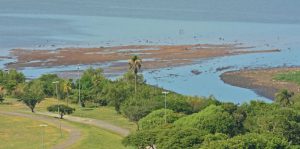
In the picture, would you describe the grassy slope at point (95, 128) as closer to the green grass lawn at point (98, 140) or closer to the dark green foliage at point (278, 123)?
the green grass lawn at point (98, 140)

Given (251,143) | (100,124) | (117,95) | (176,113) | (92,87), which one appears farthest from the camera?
(92,87)

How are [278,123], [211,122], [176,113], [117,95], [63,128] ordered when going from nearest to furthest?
[278,123] → [211,122] → [176,113] → [63,128] → [117,95]

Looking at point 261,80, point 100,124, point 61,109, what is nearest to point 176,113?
point 100,124

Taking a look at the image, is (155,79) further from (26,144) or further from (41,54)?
(26,144)

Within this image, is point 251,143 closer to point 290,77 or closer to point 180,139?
point 180,139

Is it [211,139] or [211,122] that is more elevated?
[211,122]

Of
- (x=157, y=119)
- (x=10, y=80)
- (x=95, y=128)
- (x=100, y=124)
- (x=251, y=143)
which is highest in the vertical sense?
(x=10, y=80)

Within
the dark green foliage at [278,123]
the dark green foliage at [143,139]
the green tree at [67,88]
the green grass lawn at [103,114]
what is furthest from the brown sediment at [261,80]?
the dark green foliage at [143,139]
